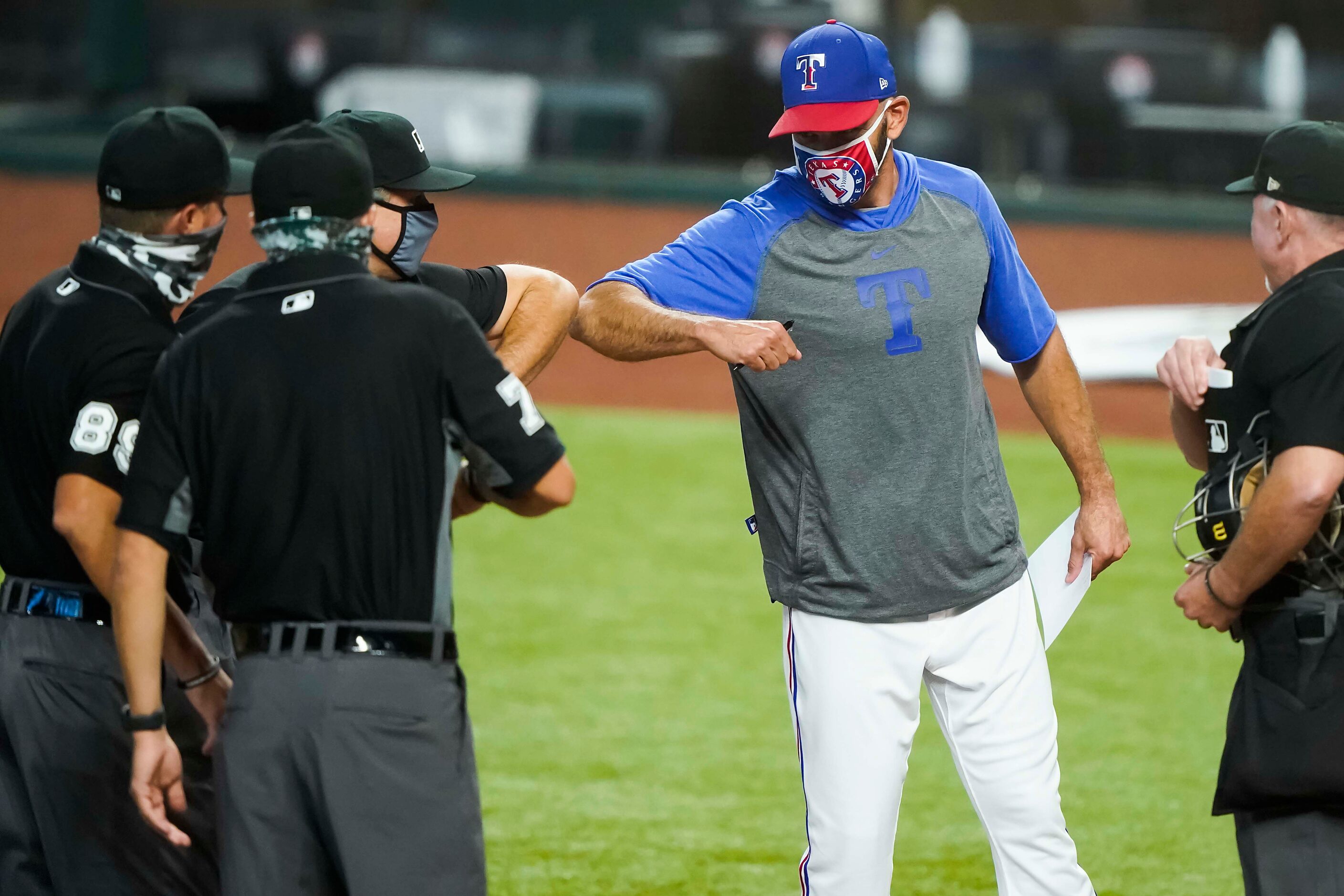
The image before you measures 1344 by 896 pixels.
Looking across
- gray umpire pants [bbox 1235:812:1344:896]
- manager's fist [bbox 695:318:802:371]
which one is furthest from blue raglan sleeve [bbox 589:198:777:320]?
gray umpire pants [bbox 1235:812:1344:896]

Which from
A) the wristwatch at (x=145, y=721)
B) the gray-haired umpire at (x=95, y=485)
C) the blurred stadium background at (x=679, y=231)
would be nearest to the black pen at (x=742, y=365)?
the gray-haired umpire at (x=95, y=485)

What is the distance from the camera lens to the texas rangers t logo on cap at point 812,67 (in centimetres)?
307

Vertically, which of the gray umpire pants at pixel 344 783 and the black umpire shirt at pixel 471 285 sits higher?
the black umpire shirt at pixel 471 285

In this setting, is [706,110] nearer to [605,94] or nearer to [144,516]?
[605,94]

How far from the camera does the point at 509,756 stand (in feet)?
17.2

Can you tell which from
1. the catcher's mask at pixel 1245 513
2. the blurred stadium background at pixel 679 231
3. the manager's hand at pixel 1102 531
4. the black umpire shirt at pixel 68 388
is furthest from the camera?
the blurred stadium background at pixel 679 231

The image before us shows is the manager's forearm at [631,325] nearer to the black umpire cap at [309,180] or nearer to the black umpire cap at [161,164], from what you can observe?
the black umpire cap at [309,180]

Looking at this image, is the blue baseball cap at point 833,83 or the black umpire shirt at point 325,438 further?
the blue baseball cap at point 833,83

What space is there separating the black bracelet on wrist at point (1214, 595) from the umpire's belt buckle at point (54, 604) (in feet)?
6.89

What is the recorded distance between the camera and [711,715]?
5.67m

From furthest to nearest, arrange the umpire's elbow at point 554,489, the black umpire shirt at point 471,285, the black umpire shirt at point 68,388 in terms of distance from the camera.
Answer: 1. the black umpire shirt at point 471,285
2. the black umpire shirt at point 68,388
3. the umpire's elbow at point 554,489

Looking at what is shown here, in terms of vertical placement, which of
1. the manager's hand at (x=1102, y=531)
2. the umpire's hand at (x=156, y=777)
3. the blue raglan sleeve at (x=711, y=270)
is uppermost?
the blue raglan sleeve at (x=711, y=270)

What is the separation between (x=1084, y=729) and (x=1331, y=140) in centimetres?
304

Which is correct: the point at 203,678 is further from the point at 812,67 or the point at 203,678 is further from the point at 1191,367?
the point at 1191,367
